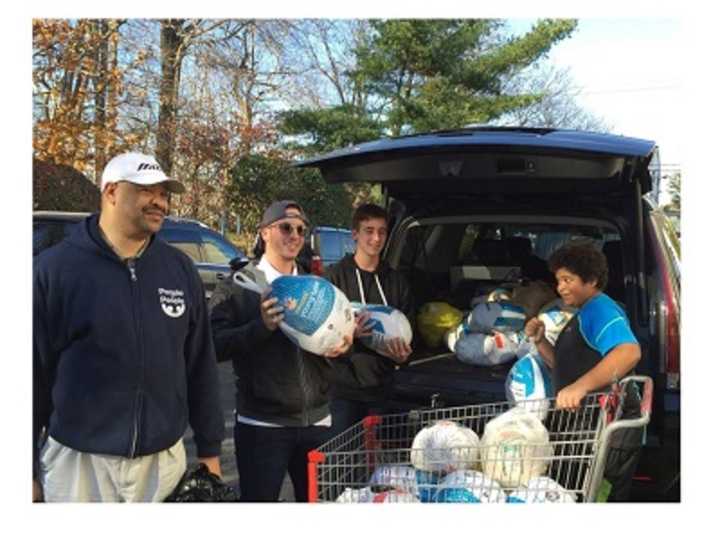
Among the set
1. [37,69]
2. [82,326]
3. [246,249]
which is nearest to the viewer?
[82,326]

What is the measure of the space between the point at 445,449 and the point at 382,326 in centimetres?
96

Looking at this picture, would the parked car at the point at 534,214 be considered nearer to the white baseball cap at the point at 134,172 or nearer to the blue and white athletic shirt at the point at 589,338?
the blue and white athletic shirt at the point at 589,338

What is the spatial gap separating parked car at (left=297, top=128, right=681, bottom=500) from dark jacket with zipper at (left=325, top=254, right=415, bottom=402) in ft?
0.46

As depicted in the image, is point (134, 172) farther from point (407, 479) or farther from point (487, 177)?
point (487, 177)

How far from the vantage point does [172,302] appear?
2.67 m

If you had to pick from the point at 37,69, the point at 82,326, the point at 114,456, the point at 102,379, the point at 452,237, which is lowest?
the point at 114,456

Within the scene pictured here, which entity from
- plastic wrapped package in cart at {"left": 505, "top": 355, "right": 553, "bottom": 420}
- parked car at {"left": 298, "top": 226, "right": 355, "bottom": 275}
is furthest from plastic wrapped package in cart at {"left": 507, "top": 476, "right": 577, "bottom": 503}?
parked car at {"left": 298, "top": 226, "right": 355, "bottom": 275}

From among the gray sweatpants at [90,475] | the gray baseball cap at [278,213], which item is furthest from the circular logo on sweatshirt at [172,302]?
the gray baseball cap at [278,213]

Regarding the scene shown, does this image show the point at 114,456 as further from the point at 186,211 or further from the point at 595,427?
the point at 186,211

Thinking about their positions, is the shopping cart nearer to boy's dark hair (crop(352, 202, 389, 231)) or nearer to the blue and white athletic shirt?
the blue and white athletic shirt

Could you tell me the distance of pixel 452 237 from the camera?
15.9 ft

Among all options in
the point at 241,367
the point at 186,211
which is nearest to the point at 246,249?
the point at 186,211

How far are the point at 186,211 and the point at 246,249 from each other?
5.49 feet

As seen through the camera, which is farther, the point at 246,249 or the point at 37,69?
the point at 246,249
